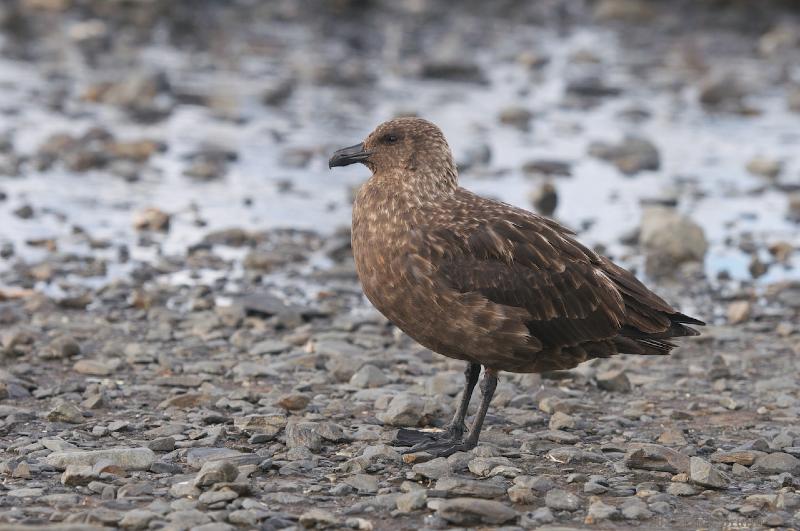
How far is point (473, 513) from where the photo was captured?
6.08 meters

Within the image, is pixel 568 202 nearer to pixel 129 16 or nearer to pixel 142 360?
pixel 142 360

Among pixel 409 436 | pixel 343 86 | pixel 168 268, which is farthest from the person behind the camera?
pixel 343 86

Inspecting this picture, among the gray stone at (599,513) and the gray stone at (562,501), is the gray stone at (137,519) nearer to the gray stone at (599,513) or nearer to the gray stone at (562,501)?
the gray stone at (562,501)

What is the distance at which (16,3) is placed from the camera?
2577 centimetres

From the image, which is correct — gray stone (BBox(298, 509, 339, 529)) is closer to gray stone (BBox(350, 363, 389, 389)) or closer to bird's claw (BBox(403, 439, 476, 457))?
bird's claw (BBox(403, 439, 476, 457))

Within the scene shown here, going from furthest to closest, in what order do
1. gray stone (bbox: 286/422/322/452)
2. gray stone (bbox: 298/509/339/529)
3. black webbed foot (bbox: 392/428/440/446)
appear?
black webbed foot (bbox: 392/428/440/446) < gray stone (bbox: 286/422/322/452) < gray stone (bbox: 298/509/339/529)

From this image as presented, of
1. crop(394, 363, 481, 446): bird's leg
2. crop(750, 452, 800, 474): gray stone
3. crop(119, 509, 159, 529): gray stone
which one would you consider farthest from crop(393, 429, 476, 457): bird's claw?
crop(119, 509, 159, 529): gray stone

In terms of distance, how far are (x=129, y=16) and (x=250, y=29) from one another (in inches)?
88.5

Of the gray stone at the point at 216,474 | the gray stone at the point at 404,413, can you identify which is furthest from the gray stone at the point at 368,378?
the gray stone at the point at 216,474

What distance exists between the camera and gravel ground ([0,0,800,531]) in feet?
21.0

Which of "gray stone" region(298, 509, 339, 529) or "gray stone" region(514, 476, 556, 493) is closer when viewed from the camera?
"gray stone" region(298, 509, 339, 529)

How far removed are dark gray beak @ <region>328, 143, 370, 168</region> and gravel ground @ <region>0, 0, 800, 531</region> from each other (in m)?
1.40

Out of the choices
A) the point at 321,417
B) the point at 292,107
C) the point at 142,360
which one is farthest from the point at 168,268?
the point at 292,107

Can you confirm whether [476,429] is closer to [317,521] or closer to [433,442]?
[433,442]
